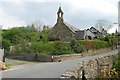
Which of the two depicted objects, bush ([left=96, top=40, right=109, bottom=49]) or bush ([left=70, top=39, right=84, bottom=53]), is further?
bush ([left=96, top=40, right=109, bottom=49])

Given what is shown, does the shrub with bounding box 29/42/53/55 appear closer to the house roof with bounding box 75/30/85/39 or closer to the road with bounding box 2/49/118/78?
the road with bounding box 2/49/118/78

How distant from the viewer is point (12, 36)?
3288cm

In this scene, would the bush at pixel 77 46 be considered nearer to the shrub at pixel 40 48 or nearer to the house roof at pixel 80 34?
the shrub at pixel 40 48

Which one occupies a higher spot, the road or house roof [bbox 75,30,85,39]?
house roof [bbox 75,30,85,39]

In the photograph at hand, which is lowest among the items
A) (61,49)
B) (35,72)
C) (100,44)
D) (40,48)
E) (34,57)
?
(35,72)

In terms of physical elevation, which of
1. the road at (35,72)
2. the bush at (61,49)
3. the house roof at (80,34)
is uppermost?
the house roof at (80,34)

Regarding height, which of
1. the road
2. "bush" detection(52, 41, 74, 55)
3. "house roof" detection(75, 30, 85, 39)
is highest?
"house roof" detection(75, 30, 85, 39)

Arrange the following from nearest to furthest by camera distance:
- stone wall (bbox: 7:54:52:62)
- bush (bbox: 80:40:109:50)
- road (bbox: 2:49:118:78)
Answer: road (bbox: 2:49:118:78) → stone wall (bbox: 7:54:52:62) → bush (bbox: 80:40:109:50)

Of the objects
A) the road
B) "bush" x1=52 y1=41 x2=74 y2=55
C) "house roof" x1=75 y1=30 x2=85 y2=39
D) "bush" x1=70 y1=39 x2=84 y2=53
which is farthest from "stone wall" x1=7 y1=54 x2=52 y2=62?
"house roof" x1=75 y1=30 x2=85 y2=39

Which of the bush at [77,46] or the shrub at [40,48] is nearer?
the shrub at [40,48]

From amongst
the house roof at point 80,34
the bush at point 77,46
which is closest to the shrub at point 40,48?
→ the bush at point 77,46

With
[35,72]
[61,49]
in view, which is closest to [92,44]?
[61,49]

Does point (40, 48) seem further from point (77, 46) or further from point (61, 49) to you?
point (77, 46)

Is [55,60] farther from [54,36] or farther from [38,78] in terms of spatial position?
[54,36]
